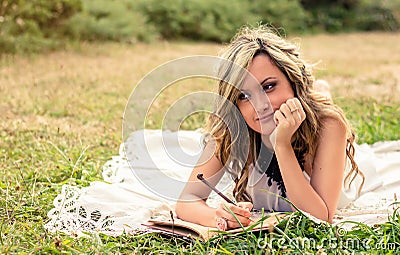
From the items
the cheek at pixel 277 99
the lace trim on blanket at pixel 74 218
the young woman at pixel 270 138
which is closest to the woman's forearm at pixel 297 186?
the young woman at pixel 270 138

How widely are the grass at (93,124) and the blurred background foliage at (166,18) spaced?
0.41m

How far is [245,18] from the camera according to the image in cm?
1139

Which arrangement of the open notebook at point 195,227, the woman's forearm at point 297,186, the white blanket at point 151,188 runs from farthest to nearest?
the white blanket at point 151,188 < the woman's forearm at point 297,186 < the open notebook at point 195,227

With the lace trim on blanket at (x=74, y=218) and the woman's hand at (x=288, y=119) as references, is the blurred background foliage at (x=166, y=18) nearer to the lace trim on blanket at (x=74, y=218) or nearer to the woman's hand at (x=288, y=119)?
the lace trim on blanket at (x=74, y=218)

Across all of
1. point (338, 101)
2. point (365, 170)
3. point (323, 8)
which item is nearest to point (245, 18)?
point (323, 8)

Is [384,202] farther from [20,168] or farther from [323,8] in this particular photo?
[323,8]

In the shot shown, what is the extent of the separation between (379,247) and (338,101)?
324 cm

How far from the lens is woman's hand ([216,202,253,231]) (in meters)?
2.57

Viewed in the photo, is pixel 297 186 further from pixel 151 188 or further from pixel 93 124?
pixel 93 124

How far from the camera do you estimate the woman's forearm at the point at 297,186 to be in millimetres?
2648

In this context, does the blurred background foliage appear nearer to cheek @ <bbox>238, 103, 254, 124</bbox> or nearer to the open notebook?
cheek @ <bbox>238, 103, 254, 124</bbox>

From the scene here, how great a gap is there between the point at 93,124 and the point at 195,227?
2.43 m

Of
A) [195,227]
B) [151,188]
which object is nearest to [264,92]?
[195,227]

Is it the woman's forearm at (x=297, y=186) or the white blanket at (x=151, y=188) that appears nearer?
the woman's forearm at (x=297, y=186)
